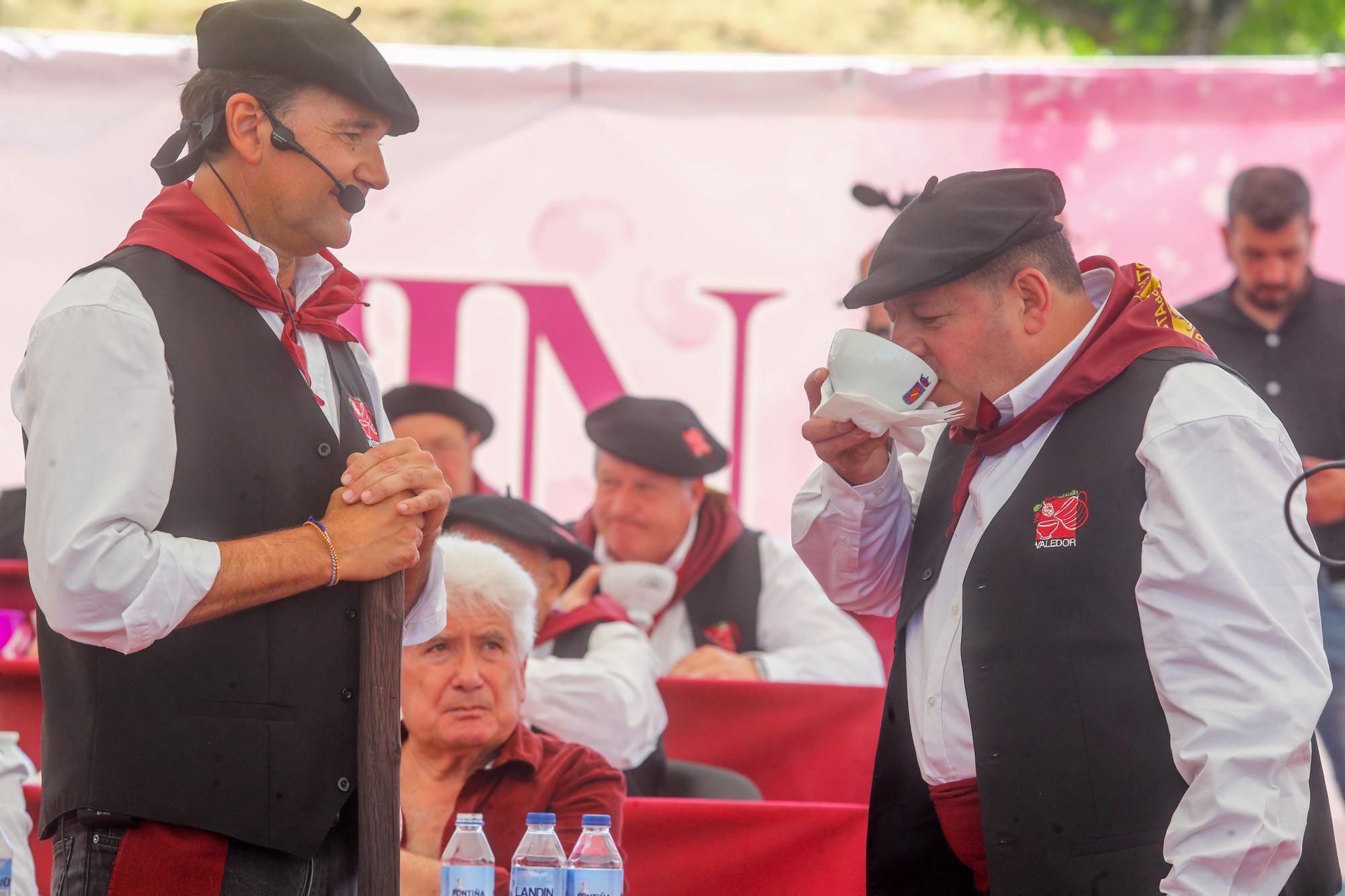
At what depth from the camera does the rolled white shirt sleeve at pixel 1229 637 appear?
180 centimetres

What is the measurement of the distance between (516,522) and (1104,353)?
2.18 m

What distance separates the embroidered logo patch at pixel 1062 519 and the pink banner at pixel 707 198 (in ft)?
9.53

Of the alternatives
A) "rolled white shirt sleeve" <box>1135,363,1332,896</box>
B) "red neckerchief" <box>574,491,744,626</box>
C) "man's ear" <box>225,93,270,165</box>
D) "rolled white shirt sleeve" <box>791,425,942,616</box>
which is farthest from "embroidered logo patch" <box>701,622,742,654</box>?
"man's ear" <box>225,93,270,165</box>

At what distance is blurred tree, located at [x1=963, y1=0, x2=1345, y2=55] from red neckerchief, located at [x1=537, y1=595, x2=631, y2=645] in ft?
19.8

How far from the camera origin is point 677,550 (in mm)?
4996

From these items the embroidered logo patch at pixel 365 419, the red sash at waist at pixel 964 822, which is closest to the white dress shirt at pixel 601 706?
the red sash at waist at pixel 964 822

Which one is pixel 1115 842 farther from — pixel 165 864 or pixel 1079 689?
pixel 165 864

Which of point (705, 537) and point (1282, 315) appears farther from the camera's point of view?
point (705, 537)

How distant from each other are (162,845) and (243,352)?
0.62 meters

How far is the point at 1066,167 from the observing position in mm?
4934

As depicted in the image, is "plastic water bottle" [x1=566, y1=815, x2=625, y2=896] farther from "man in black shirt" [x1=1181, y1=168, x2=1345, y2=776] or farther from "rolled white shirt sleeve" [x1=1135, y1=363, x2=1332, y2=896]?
"man in black shirt" [x1=1181, y1=168, x2=1345, y2=776]

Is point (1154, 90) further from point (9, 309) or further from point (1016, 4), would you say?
point (1016, 4)

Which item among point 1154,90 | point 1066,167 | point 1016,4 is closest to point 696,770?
point 1066,167

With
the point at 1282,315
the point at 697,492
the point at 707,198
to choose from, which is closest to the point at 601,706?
the point at 697,492
